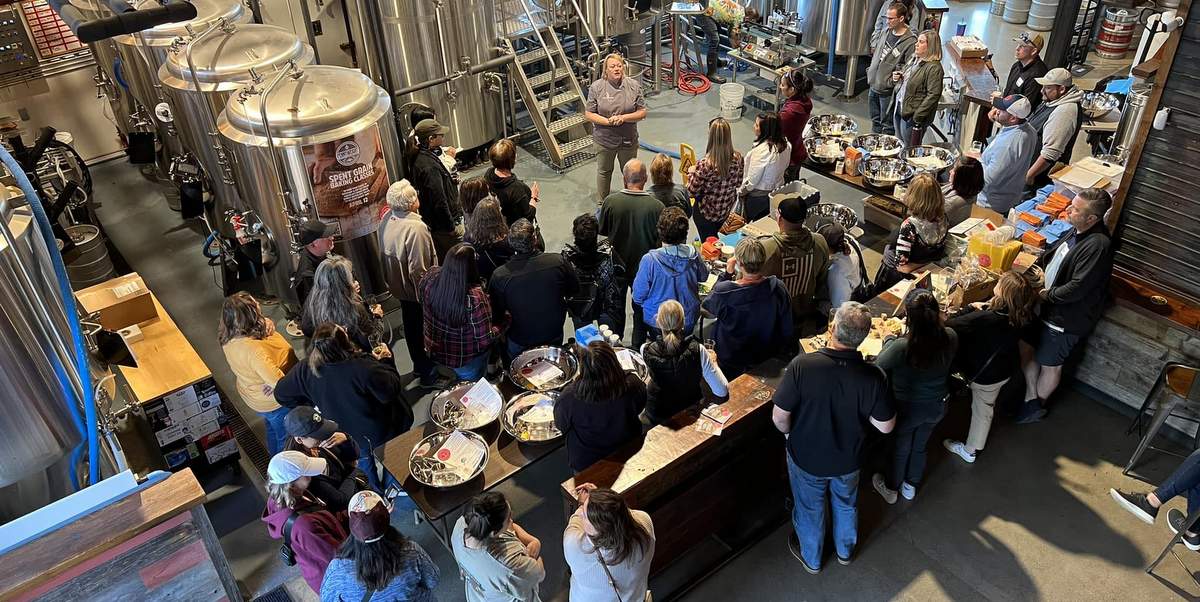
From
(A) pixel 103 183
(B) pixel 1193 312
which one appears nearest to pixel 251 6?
(A) pixel 103 183

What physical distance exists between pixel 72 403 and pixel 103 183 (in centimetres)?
796

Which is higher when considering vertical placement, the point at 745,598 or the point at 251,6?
the point at 251,6

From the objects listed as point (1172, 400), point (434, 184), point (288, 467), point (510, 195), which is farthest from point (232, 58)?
point (1172, 400)

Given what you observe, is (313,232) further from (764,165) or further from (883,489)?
(883,489)

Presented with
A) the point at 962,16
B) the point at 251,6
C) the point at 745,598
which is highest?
the point at 251,6

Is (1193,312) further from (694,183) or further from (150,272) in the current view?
(150,272)

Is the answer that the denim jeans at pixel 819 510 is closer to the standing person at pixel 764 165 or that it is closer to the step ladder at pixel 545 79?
the standing person at pixel 764 165

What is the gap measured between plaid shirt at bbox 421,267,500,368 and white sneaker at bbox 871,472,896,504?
260 centimetres

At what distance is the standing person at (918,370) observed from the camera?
4.50m

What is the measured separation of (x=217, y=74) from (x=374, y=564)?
16.0ft

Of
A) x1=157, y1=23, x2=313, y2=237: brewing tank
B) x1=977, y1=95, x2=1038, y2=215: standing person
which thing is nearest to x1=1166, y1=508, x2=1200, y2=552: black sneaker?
x1=977, y1=95, x2=1038, y2=215: standing person

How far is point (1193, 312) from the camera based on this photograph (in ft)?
18.0

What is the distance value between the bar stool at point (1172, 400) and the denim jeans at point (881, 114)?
4633 millimetres

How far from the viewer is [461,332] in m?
5.42
